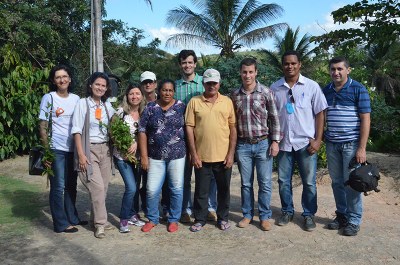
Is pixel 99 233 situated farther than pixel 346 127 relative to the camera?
Yes

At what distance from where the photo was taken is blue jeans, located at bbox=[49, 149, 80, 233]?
4699mm

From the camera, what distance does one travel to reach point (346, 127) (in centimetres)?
454

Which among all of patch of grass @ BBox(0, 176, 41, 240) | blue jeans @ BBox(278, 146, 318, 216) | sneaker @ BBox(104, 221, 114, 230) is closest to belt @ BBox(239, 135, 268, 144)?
blue jeans @ BBox(278, 146, 318, 216)

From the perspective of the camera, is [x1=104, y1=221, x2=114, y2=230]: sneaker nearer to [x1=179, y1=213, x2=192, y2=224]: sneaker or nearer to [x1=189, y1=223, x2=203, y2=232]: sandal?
[x1=179, y1=213, x2=192, y2=224]: sneaker

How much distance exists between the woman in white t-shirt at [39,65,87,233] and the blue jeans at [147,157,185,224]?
88 cm

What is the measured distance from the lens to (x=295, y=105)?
466 cm

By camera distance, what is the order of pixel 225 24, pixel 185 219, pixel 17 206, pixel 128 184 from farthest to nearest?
pixel 225 24 → pixel 17 206 → pixel 185 219 → pixel 128 184

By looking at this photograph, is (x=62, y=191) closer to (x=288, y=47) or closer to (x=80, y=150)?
(x=80, y=150)

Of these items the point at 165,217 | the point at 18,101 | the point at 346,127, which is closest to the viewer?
the point at 346,127

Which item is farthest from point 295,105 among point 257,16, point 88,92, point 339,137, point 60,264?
point 257,16

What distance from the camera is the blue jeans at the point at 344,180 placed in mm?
4574

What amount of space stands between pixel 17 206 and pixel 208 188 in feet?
9.46

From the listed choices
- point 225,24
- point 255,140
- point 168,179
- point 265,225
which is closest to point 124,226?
point 168,179

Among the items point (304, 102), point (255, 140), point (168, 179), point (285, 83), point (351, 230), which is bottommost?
point (351, 230)
